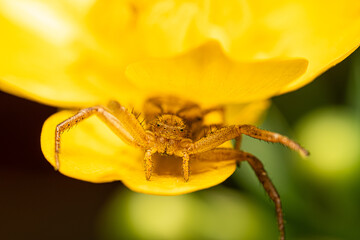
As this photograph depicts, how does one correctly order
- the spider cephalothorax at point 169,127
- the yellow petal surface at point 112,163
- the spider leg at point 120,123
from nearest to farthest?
the yellow petal surface at point 112,163 < the spider leg at point 120,123 < the spider cephalothorax at point 169,127

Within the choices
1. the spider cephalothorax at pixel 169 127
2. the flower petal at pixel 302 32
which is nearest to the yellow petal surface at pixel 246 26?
the flower petal at pixel 302 32

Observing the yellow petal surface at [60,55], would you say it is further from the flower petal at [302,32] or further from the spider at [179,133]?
the flower petal at [302,32]

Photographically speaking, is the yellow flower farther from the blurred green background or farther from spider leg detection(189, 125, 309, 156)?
the blurred green background

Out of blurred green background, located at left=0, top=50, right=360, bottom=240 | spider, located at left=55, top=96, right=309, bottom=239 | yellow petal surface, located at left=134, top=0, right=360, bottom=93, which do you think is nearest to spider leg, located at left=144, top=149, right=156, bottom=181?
spider, located at left=55, top=96, right=309, bottom=239

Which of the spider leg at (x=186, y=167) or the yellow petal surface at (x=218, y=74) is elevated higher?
the yellow petal surface at (x=218, y=74)

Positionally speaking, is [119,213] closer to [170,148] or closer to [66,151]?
[170,148]

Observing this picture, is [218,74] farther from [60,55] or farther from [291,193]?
[291,193]
